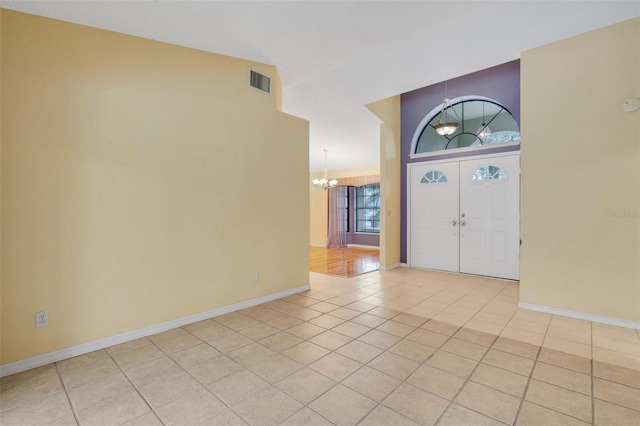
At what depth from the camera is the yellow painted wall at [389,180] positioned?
579cm

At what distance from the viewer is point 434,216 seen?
18.9 ft

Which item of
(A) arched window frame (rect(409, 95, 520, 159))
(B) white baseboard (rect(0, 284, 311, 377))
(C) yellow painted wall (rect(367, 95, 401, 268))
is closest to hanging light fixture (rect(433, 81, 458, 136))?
(A) arched window frame (rect(409, 95, 520, 159))

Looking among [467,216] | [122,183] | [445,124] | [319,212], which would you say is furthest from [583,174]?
[319,212]

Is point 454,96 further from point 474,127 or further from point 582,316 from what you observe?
point 582,316

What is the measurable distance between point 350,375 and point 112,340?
2197 mm

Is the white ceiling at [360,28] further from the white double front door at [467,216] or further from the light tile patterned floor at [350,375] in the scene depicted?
the light tile patterned floor at [350,375]

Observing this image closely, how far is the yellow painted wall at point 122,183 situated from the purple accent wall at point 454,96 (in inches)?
131

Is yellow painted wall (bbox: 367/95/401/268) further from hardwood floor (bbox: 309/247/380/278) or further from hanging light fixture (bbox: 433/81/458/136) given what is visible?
hanging light fixture (bbox: 433/81/458/136)

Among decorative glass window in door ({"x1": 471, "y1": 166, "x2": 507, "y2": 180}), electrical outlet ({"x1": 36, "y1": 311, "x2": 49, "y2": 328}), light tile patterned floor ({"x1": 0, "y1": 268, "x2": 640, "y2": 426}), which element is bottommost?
light tile patterned floor ({"x1": 0, "y1": 268, "x2": 640, "y2": 426})

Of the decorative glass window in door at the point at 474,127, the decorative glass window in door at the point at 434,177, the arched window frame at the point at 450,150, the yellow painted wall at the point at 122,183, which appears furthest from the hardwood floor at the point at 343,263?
the decorative glass window in door at the point at 474,127

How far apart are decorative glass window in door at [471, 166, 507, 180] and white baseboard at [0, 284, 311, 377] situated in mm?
4346

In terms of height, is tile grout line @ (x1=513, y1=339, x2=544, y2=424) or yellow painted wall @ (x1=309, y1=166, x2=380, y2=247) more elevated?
yellow painted wall @ (x1=309, y1=166, x2=380, y2=247)

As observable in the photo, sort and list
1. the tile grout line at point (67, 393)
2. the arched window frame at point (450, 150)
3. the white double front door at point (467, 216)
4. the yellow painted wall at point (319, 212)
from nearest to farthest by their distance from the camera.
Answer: the tile grout line at point (67, 393) → the white double front door at point (467, 216) → the arched window frame at point (450, 150) → the yellow painted wall at point (319, 212)

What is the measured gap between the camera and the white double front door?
492 cm
